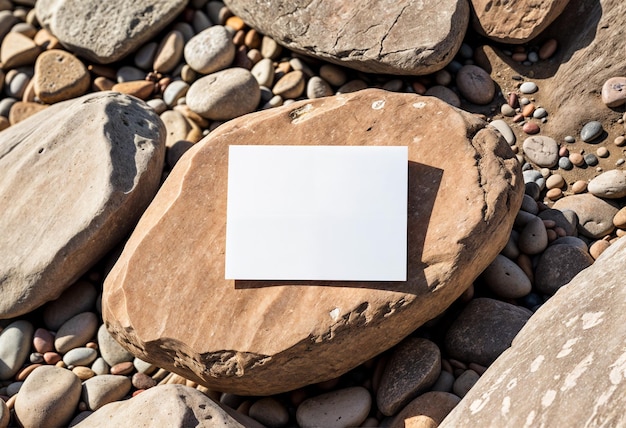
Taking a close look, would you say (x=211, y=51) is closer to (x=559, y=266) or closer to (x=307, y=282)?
(x=307, y=282)

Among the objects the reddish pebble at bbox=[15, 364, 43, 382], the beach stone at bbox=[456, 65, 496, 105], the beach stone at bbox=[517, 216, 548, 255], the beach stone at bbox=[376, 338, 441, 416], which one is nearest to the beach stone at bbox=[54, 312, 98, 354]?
the reddish pebble at bbox=[15, 364, 43, 382]

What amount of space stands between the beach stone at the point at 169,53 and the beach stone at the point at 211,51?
0.07 metres

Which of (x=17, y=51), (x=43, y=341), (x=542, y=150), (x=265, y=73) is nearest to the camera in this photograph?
(x=43, y=341)

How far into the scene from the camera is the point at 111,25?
3082mm

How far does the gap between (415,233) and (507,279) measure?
0.46m

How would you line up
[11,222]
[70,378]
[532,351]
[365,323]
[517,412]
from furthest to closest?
[11,222], [70,378], [365,323], [532,351], [517,412]

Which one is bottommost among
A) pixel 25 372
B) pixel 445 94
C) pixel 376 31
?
pixel 25 372

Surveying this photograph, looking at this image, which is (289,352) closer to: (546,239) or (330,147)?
(330,147)

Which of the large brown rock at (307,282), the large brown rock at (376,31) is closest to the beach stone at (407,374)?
the large brown rock at (307,282)

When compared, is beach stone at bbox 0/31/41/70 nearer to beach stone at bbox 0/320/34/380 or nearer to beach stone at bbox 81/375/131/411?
beach stone at bbox 0/320/34/380

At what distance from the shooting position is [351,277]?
2.10 m

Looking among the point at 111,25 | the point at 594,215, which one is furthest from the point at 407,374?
the point at 111,25

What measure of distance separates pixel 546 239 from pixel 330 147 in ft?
2.84

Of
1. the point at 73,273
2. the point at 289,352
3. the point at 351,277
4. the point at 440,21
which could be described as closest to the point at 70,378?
the point at 73,273
